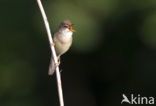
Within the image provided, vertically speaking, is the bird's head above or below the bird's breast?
above

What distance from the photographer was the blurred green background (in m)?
5.72

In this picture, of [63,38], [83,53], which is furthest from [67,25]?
[83,53]

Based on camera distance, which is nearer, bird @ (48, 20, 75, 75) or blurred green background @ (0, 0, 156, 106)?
bird @ (48, 20, 75, 75)

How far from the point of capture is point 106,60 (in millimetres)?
6762

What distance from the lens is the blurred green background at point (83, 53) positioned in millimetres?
5719

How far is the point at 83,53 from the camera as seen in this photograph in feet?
20.5

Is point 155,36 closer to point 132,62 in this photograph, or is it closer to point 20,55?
point 132,62

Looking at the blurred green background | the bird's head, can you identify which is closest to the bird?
the bird's head

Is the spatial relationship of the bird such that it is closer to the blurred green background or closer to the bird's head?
the bird's head

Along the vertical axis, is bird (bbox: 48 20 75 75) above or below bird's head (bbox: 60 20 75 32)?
below

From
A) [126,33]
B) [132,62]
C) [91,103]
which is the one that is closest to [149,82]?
[132,62]

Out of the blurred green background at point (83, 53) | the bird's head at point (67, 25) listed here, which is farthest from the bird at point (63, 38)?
the blurred green background at point (83, 53)

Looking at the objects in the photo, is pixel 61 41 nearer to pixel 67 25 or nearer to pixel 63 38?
pixel 63 38

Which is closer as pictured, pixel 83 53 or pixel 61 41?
pixel 61 41
